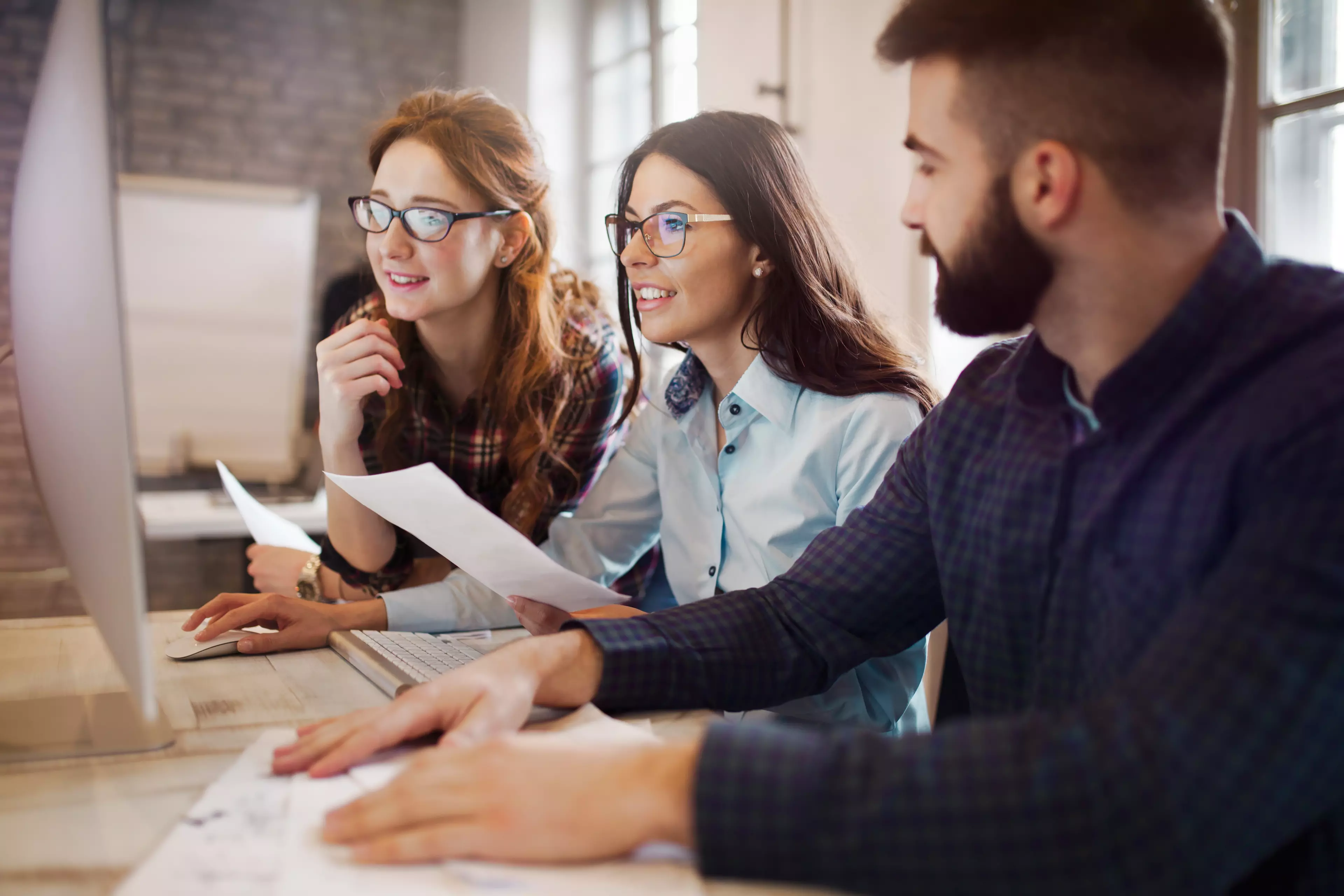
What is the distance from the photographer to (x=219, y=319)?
4.24 metres

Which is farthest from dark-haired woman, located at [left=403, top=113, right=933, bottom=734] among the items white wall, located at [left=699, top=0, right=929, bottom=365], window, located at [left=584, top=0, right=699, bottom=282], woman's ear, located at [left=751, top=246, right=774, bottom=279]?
window, located at [left=584, top=0, right=699, bottom=282]

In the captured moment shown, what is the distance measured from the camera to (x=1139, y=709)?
1.77 feet

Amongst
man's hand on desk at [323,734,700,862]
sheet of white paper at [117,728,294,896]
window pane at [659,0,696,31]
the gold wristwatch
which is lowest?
the gold wristwatch

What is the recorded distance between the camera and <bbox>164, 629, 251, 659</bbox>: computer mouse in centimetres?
111

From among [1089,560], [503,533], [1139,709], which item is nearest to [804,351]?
[503,533]

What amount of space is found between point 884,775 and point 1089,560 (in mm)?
305

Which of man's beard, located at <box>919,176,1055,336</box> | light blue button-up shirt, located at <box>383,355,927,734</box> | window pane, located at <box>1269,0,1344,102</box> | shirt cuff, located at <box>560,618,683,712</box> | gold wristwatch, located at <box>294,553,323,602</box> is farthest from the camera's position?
window pane, located at <box>1269,0,1344,102</box>

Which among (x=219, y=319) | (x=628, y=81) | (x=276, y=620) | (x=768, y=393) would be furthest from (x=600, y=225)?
(x=276, y=620)

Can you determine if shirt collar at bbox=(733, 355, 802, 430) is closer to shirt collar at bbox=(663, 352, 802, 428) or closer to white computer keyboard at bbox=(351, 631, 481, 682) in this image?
shirt collar at bbox=(663, 352, 802, 428)

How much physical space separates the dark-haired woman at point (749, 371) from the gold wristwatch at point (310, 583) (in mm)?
251

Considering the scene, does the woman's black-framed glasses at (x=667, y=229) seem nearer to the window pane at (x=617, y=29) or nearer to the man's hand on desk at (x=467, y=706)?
the man's hand on desk at (x=467, y=706)

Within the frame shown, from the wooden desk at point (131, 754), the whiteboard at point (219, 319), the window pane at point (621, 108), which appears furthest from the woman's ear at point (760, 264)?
the whiteboard at point (219, 319)

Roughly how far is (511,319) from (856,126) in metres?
1.35

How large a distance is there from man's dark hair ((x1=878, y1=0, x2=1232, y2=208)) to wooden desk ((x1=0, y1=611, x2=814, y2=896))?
54 cm
